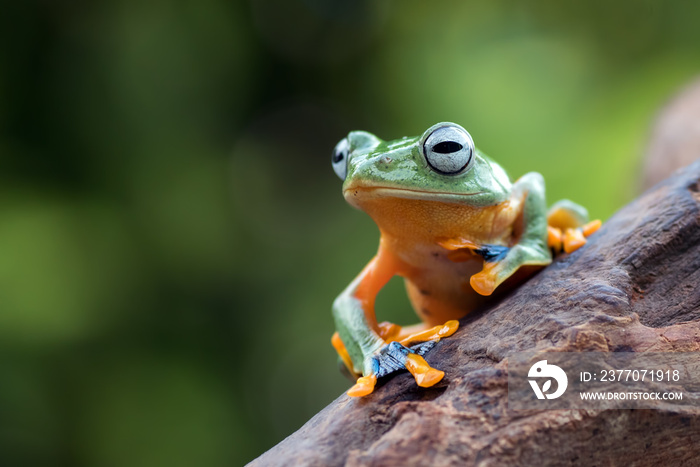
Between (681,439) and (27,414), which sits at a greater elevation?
(27,414)

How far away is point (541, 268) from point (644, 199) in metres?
0.61

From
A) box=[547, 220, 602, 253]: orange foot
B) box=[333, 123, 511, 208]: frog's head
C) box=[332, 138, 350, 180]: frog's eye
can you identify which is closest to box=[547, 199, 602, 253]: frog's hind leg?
box=[547, 220, 602, 253]: orange foot

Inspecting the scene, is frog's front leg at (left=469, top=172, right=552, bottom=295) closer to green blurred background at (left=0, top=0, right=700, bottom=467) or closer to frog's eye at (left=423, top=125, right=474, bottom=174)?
frog's eye at (left=423, top=125, right=474, bottom=174)

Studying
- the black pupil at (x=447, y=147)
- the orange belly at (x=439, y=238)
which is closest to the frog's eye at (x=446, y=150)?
the black pupil at (x=447, y=147)

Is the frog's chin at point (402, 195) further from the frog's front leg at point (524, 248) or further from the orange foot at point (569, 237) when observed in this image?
the orange foot at point (569, 237)

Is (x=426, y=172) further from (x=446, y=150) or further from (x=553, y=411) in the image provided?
(x=553, y=411)

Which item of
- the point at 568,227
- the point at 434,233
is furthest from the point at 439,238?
the point at 568,227

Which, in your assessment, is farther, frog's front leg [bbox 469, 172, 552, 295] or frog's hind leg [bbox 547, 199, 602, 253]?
frog's hind leg [bbox 547, 199, 602, 253]

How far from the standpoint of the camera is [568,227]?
2.58m

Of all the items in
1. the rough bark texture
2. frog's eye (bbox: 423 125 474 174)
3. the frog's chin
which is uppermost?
frog's eye (bbox: 423 125 474 174)

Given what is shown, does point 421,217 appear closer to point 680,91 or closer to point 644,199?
point 644,199

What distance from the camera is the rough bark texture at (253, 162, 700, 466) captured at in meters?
1.51

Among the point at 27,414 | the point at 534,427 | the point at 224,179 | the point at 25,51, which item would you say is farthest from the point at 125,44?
the point at 534,427

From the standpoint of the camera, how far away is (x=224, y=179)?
4941 millimetres
